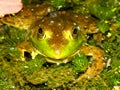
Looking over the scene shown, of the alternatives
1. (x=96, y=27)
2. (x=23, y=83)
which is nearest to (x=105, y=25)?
(x=96, y=27)

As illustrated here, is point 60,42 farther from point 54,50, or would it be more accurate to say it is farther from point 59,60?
point 59,60

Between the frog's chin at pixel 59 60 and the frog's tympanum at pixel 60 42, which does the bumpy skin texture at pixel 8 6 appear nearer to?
the frog's tympanum at pixel 60 42

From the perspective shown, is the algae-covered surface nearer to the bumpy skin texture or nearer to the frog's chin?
the frog's chin

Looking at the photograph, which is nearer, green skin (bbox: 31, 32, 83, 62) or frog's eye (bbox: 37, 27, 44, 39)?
green skin (bbox: 31, 32, 83, 62)

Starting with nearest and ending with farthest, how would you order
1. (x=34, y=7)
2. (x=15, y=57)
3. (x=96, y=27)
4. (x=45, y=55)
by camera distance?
(x=45, y=55), (x=15, y=57), (x=96, y=27), (x=34, y=7)

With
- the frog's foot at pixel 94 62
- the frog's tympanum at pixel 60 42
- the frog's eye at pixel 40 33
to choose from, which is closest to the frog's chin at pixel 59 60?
the frog's tympanum at pixel 60 42

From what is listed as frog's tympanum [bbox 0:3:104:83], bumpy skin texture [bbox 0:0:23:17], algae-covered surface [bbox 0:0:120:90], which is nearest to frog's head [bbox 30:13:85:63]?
frog's tympanum [bbox 0:3:104:83]

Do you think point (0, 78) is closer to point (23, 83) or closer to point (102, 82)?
point (23, 83)

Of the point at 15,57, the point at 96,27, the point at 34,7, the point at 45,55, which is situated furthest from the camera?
the point at 34,7
